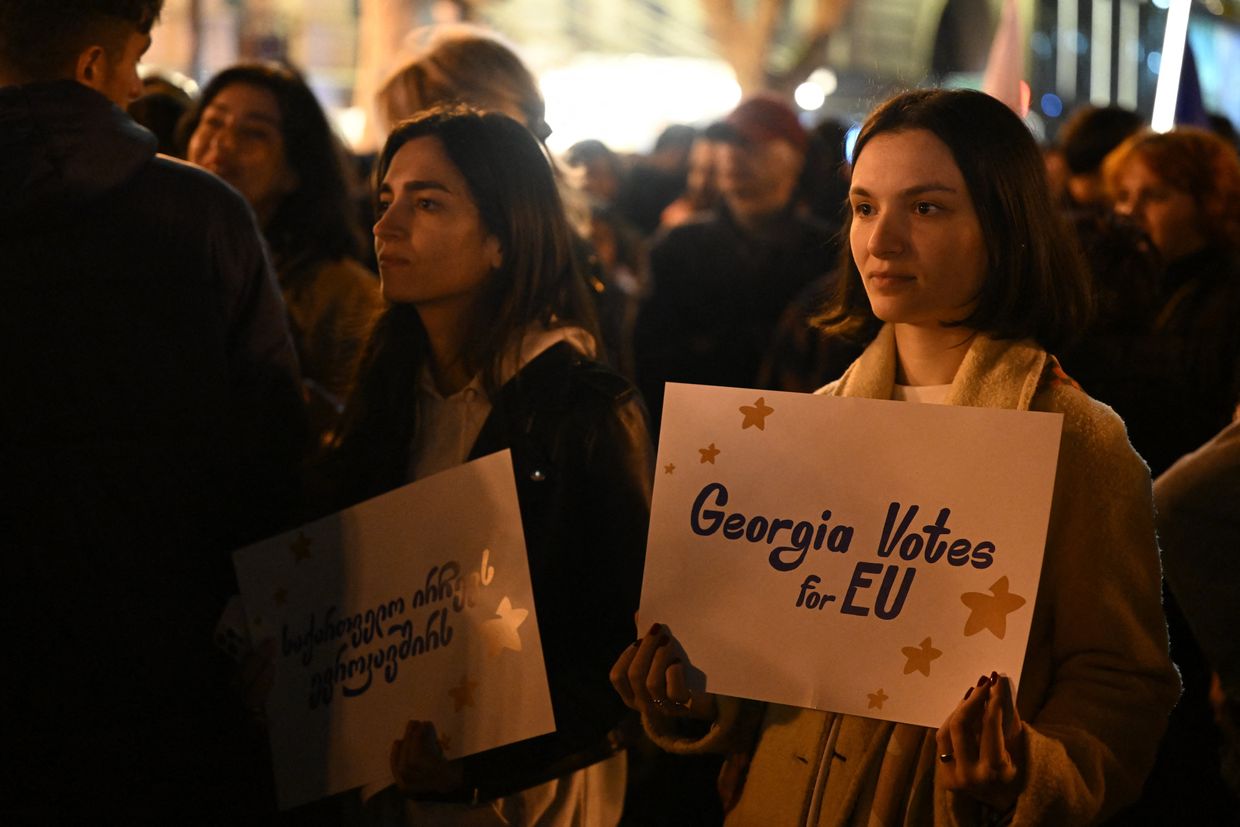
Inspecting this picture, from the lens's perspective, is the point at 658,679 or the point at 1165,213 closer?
the point at 658,679

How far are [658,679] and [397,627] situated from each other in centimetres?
56

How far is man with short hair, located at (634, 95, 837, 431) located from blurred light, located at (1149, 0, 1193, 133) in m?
1.72

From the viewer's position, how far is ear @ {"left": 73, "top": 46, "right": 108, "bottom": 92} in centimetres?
263

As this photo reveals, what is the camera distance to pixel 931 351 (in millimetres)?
2115

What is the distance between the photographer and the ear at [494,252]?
265 cm

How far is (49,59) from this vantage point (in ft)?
8.53

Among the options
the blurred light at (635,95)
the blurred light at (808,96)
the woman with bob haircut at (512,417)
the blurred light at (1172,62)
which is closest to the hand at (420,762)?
the woman with bob haircut at (512,417)

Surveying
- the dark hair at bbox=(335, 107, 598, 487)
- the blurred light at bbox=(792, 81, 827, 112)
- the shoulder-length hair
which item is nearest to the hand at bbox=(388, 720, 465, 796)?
the dark hair at bbox=(335, 107, 598, 487)

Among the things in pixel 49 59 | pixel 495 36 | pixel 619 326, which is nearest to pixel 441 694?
pixel 49 59

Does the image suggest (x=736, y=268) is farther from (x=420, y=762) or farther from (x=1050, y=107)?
(x=1050, y=107)

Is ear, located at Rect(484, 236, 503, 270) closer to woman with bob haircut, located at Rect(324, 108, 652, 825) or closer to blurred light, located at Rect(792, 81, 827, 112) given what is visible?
woman with bob haircut, located at Rect(324, 108, 652, 825)

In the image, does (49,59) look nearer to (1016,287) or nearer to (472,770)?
(472,770)

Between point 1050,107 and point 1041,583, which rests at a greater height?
point 1050,107

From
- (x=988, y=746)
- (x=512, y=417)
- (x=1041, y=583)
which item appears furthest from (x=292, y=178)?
(x=988, y=746)
